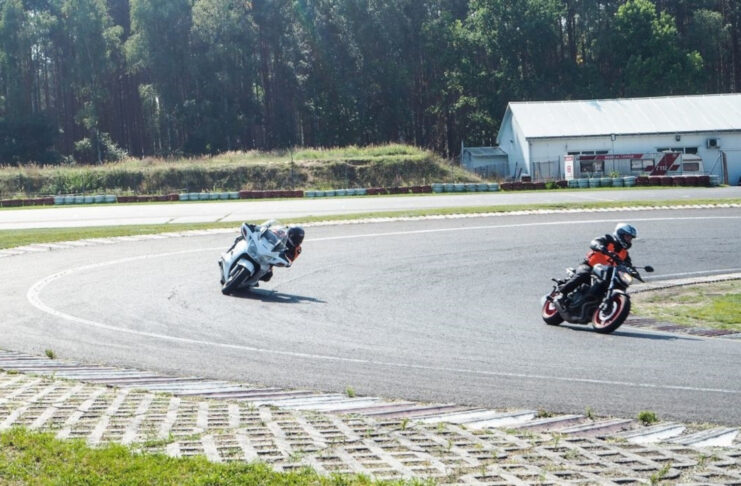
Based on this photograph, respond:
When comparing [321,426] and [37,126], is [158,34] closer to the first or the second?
[37,126]

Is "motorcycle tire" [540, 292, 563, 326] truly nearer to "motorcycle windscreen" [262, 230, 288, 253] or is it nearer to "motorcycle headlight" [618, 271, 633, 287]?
"motorcycle headlight" [618, 271, 633, 287]

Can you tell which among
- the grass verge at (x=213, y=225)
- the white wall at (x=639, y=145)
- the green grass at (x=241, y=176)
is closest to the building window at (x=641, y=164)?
the white wall at (x=639, y=145)

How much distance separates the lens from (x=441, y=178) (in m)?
61.7

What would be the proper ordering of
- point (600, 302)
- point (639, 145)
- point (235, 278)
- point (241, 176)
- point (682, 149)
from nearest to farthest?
point (600, 302)
point (235, 278)
point (682, 149)
point (639, 145)
point (241, 176)

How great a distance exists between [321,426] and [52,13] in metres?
97.9

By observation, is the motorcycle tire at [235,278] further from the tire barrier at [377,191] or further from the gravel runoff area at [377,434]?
the tire barrier at [377,191]

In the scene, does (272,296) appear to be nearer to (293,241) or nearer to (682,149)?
(293,241)

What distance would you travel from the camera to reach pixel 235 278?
1788cm

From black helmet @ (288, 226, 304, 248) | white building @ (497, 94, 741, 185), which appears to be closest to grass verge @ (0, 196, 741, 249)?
black helmet @ (288, 226, 304, 248)

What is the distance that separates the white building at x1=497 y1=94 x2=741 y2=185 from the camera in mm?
57781

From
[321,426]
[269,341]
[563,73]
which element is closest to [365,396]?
[321,426]

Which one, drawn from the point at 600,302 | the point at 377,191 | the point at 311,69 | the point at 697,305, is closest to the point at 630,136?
the point at 377,191

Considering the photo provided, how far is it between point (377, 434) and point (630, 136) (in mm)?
56465

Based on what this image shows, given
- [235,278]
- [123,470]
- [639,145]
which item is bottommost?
[123,470]
